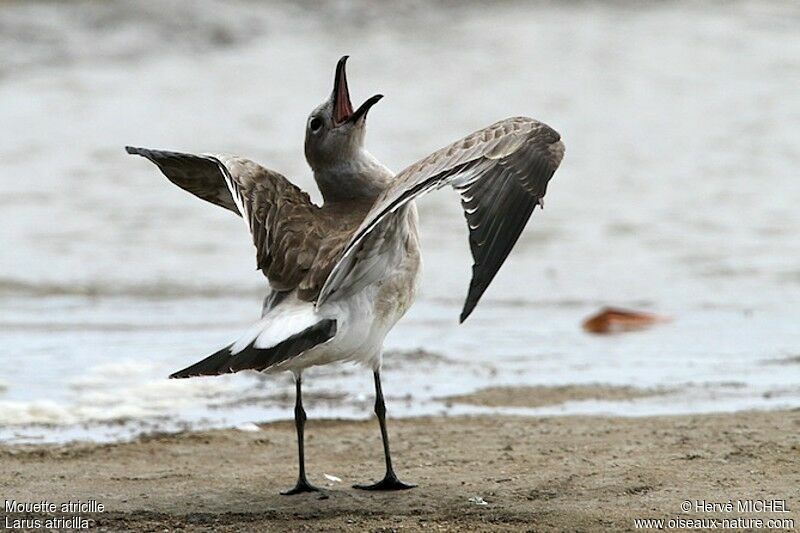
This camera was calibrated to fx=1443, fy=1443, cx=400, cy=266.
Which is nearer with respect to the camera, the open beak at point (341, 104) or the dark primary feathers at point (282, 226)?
the dark primary feathers at point (282, 226)

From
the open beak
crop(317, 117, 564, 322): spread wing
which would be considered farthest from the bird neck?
crop(317, 117, 564, 322): spread wing

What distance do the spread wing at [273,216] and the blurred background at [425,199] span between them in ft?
4.76

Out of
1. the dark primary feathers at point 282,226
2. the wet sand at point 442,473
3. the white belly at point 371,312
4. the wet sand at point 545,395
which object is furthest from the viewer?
the wet sand at point 545,395

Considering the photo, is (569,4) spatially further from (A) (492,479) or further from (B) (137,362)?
(A) (492,479)

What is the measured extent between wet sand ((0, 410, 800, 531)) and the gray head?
125 centimetres

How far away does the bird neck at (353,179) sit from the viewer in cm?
584

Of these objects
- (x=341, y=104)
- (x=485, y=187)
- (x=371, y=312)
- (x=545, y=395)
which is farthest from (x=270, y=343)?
(x=545, y=395)

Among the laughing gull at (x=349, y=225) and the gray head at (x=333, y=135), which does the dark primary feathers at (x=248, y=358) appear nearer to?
the laughing gull at (x=349, y=225)

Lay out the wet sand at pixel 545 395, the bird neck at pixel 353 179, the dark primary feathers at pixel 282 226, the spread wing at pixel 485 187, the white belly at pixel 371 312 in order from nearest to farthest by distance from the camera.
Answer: the spread wing at pixel 485 187 → the white belly at pixel 371 312 → the dark primary feathers at pixel 282 226 → the bird neck at pixel 353 179 → the wet sand at pixel 545 395

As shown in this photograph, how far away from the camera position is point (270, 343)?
4793mm

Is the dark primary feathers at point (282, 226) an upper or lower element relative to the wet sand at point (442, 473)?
upper

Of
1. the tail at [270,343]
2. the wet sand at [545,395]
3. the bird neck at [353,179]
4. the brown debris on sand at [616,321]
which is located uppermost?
the bird neck at [353,179]

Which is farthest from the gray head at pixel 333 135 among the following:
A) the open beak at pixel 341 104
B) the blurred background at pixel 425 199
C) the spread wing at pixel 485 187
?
the blurred background at pixel 425 199

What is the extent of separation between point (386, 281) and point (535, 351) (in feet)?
10.1
